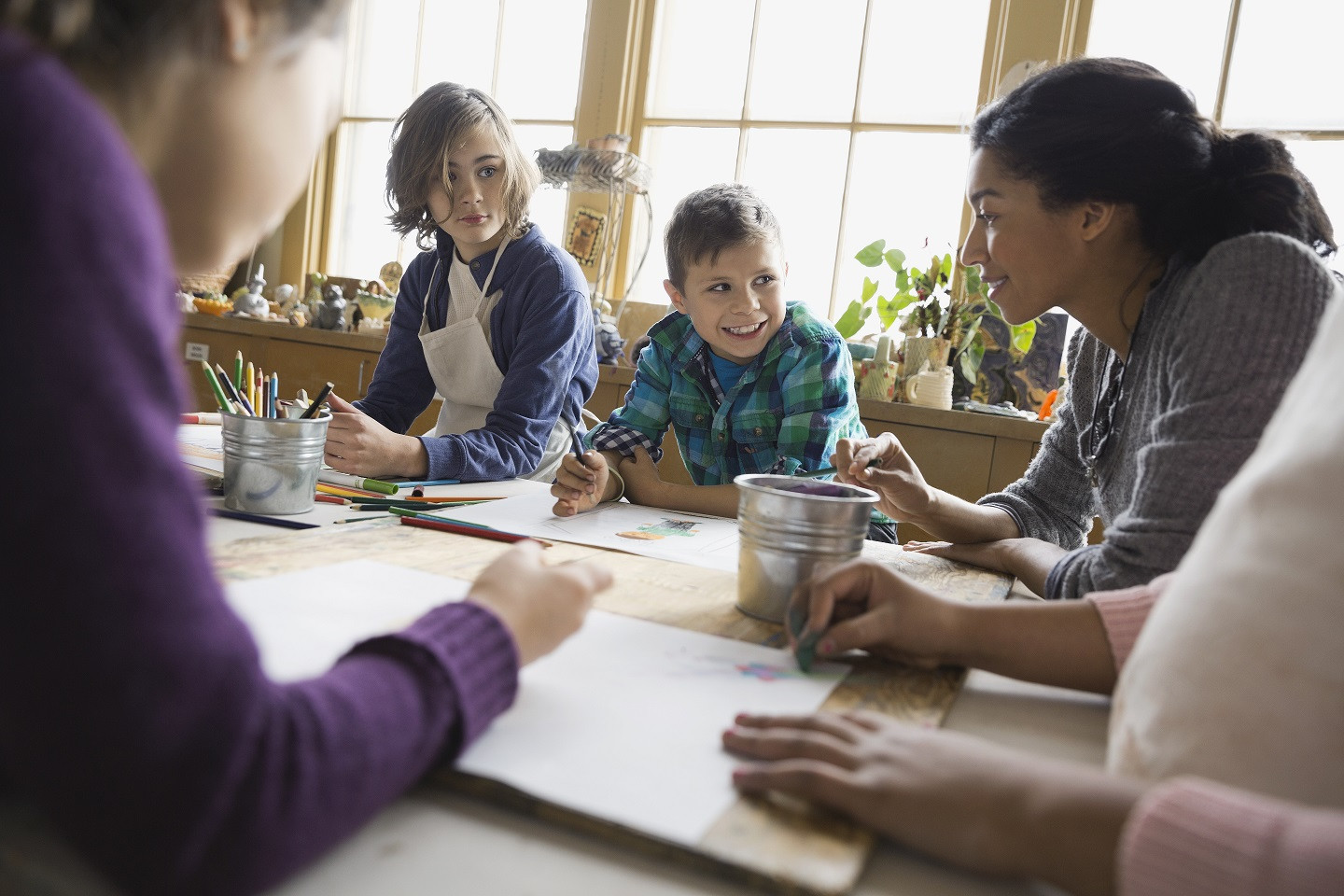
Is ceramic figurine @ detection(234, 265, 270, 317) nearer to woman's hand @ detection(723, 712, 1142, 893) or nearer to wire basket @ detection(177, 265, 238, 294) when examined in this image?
wire basket @ detection(177, 265, 238, 294)

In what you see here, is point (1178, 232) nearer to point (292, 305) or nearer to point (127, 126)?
point (127, 126)

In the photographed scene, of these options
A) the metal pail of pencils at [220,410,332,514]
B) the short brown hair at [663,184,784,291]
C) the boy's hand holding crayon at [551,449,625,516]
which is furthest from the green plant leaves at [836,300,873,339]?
the metal pail of pencils at [220,410,332,514]

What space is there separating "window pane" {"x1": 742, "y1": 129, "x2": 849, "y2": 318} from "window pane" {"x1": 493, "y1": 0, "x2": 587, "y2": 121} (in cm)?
90

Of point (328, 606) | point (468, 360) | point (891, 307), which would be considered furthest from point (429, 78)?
point (328, 606)

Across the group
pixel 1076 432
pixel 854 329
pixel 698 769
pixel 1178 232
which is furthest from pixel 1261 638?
pixel 854 329

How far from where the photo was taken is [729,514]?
1497 mm

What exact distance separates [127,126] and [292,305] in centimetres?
385

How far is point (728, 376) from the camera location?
177cm

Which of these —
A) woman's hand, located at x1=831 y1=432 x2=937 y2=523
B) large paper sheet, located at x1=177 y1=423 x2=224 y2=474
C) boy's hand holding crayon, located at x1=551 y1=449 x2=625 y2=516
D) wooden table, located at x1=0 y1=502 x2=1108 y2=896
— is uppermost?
woman's hand, located at x1=831 y1=432 x2=937 y2=523

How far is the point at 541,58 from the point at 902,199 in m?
1.70

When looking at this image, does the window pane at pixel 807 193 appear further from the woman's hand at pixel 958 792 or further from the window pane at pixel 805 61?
the woman's hand at pixel 958 792

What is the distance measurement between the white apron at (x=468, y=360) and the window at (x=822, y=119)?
1646 mm

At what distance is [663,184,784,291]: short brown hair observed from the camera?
1.66m

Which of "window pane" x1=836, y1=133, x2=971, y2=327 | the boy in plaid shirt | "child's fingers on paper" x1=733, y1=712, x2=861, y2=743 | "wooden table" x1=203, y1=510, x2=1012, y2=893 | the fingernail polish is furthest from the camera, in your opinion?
"window pane" x1=836, y1=133, x2=971, y2=327
